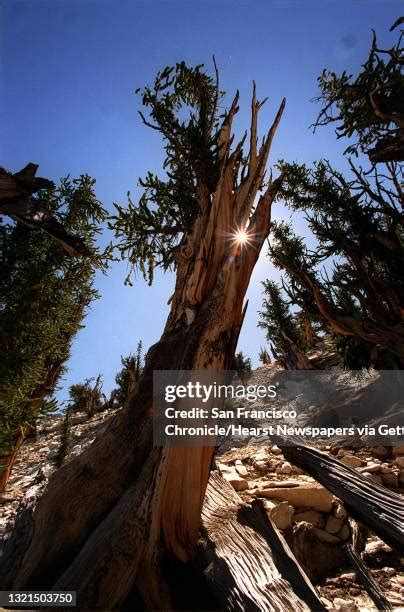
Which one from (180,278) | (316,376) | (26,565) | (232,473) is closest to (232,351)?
(180,278)

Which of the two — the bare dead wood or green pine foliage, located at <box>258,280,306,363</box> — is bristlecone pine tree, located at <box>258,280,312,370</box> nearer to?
green pine foliage, located at <box>258,280,306,363</box>

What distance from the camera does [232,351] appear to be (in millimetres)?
3264

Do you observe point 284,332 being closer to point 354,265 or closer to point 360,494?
point 354,265

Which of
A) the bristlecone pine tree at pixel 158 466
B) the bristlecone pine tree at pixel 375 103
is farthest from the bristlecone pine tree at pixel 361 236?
the bristlecone pine tree at pixel 158 466

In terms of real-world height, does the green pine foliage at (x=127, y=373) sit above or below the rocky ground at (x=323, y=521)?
above

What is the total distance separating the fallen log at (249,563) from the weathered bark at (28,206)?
3580 mm

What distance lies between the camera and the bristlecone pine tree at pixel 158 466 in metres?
2.27

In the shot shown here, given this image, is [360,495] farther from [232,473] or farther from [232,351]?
[232,473]

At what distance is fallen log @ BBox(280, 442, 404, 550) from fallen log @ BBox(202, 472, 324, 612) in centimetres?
63
